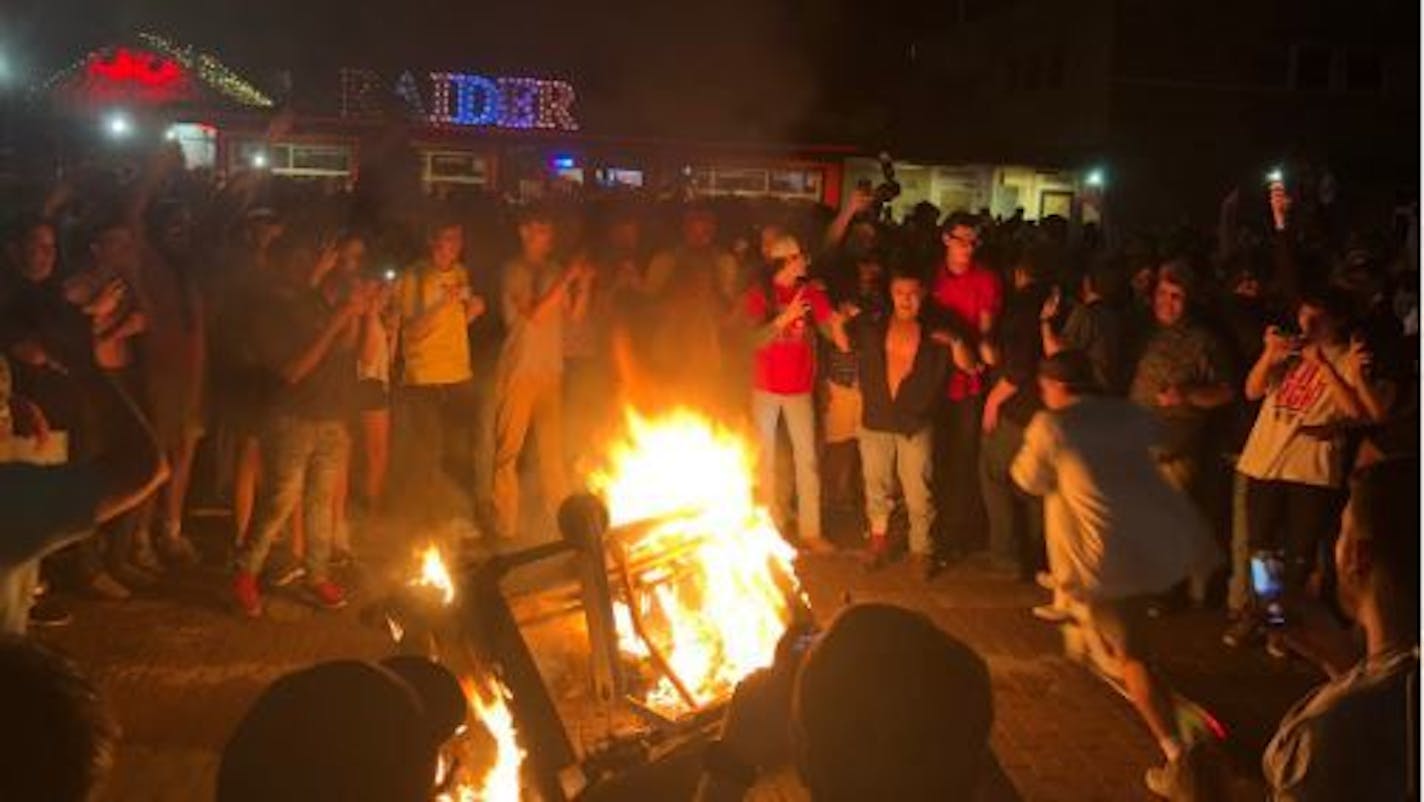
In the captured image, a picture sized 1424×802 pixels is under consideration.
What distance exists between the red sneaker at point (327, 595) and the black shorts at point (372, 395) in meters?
1.08

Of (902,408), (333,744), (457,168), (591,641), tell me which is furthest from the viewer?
(457,168)

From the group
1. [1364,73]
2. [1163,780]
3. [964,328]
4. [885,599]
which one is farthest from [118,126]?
[1364,73]

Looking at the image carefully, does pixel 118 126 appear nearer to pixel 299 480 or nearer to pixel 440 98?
pixel 440 98

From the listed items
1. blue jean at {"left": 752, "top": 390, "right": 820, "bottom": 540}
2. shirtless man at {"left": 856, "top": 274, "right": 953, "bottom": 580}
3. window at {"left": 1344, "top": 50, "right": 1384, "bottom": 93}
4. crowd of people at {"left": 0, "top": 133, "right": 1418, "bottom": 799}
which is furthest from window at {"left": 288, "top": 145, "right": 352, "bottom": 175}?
window at {"left": 1344, "top": 50, "right": 1384, "bottom": 93}

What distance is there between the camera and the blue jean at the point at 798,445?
845 cm

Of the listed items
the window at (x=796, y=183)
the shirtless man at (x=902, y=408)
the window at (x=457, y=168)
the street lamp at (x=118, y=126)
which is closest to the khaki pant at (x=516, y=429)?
the shirtless man at (x=902, y=408)

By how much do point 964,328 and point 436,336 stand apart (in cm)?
328

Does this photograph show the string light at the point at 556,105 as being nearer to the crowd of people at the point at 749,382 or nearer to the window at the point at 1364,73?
the crowd of people at the point at 749,382

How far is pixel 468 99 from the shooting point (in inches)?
816

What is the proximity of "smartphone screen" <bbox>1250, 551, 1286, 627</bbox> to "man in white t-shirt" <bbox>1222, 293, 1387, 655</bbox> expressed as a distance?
196mm

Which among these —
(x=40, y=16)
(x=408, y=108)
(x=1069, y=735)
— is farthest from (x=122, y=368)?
(x=40, y=16)

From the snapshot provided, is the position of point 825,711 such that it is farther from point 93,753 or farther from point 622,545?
point 622,545

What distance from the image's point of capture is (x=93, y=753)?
225cm

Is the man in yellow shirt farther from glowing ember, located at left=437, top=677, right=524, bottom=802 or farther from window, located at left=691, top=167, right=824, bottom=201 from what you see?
window, located at left=691, top=167, right=824, bottom=201
